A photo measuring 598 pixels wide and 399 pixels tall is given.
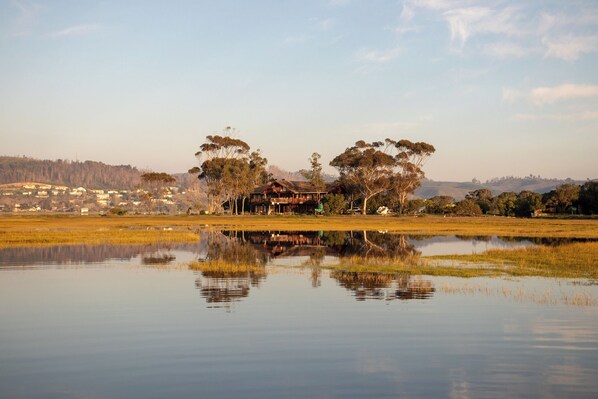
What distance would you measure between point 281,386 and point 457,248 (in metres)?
41.6

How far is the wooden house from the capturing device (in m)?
141

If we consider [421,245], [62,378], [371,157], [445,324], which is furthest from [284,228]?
[62,378]

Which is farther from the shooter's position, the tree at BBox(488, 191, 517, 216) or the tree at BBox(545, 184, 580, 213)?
the tree at BBox(488, 191, 517, 216)

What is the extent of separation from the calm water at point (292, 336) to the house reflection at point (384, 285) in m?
0.09

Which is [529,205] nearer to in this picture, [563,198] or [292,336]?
[563,198]

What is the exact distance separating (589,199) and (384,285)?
330ft

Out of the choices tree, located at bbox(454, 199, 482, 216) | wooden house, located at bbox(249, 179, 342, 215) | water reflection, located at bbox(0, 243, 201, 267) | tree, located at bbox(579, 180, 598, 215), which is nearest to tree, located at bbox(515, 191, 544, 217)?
tree, located at bbox(579, 180, 598, 215)

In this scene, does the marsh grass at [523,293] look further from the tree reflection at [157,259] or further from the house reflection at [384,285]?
the tree reflection at [157,259]

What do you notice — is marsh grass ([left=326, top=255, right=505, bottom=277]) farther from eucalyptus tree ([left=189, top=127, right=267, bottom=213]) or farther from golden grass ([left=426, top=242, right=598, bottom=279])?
eucalyptus tree ([left=189, top=127, right=267, bottom=213])

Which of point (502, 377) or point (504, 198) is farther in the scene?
point (504, 198)

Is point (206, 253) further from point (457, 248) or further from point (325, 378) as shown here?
point (325, 378)

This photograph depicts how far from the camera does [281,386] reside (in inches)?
509

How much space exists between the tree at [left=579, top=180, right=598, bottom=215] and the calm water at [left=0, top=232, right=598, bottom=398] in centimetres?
9438

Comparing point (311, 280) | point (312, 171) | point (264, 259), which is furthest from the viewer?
point (312, 171)
